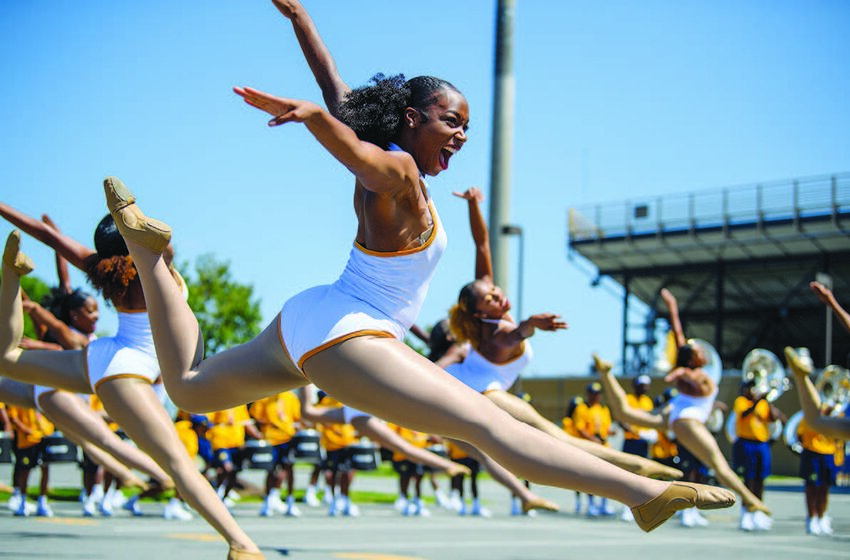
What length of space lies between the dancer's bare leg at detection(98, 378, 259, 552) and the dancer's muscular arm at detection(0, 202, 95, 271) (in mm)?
774

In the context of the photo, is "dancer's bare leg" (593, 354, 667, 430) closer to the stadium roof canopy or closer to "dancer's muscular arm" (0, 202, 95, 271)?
"dancer's muscular arm" (0, 202, 95, 271)

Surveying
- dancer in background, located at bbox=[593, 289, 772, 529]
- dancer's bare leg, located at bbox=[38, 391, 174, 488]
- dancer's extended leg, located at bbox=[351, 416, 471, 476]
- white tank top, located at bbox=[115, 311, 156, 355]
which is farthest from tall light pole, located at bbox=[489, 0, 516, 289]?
white tank top, located at bbox=[115, 311, 156, 355]

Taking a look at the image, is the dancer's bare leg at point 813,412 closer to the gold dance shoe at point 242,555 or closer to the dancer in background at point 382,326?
the dancer in background at point 382,326

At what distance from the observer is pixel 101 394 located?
5.96m

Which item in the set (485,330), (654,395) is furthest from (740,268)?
(485,330)

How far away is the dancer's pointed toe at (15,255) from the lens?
19.6ft

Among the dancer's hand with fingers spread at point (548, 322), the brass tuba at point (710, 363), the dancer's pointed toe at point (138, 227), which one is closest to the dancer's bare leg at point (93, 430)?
the dancer's pointed toe at point (138, 227)

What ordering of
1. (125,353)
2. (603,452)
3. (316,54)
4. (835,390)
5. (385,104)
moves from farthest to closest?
(835,390) → (125,353) → (603,452) → (316,54) → (385,104)

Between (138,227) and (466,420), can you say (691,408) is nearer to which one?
(466,420)

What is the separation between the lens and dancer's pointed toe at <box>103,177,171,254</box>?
→ 452cm

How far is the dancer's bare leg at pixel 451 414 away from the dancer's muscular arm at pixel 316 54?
51.6 inches

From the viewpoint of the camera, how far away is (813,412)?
8.27 m

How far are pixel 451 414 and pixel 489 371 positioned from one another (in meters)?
3.28

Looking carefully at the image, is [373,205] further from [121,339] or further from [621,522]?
[621,522]
